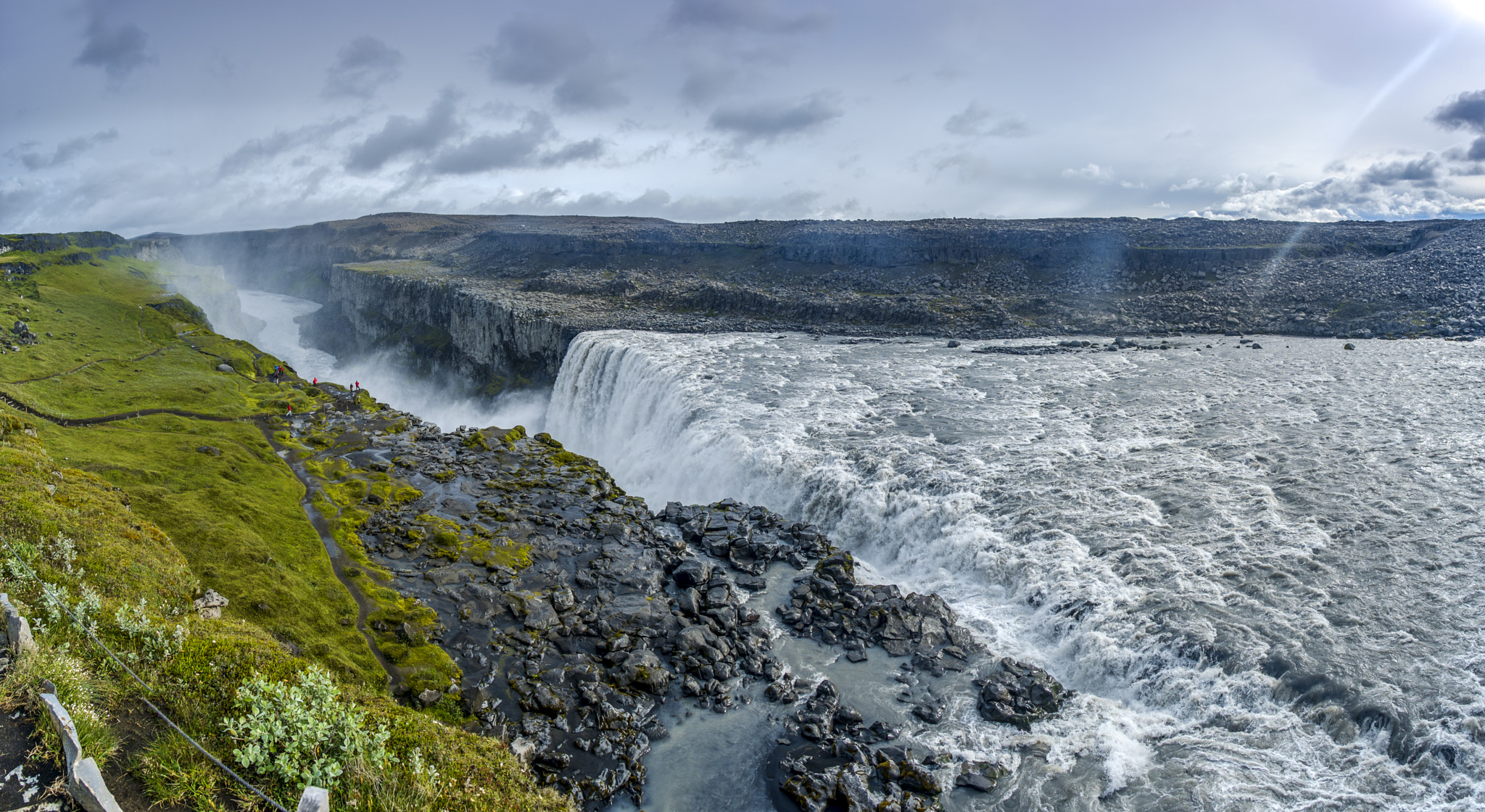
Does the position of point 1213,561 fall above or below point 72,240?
below

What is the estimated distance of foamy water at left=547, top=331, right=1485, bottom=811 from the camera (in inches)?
698

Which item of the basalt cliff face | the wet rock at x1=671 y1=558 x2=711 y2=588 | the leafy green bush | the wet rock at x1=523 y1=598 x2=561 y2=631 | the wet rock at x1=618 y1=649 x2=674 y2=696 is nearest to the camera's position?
the leafy green bush

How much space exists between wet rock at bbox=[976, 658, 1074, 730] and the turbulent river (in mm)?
435

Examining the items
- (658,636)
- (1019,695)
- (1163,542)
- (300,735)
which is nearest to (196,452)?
(658,636)

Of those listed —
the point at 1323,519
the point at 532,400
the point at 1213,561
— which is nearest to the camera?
the point at 1213,561

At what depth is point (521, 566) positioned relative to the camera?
99.5ft

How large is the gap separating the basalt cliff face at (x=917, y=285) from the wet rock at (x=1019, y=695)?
59.4 meters

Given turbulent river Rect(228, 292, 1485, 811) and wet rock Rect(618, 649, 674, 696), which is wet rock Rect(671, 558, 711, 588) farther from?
wet rock Rect(618, 649, 674, 696)

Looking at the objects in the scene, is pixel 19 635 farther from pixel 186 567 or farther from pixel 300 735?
pixel 186 567

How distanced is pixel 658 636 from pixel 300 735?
612 inches

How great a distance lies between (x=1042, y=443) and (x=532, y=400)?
58.6 meters

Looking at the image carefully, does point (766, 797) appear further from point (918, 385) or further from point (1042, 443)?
point (918, 385)

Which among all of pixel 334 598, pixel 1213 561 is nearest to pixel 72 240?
pixel 334 598

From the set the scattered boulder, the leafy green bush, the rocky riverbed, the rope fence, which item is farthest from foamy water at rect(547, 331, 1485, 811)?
the scattered boulder
